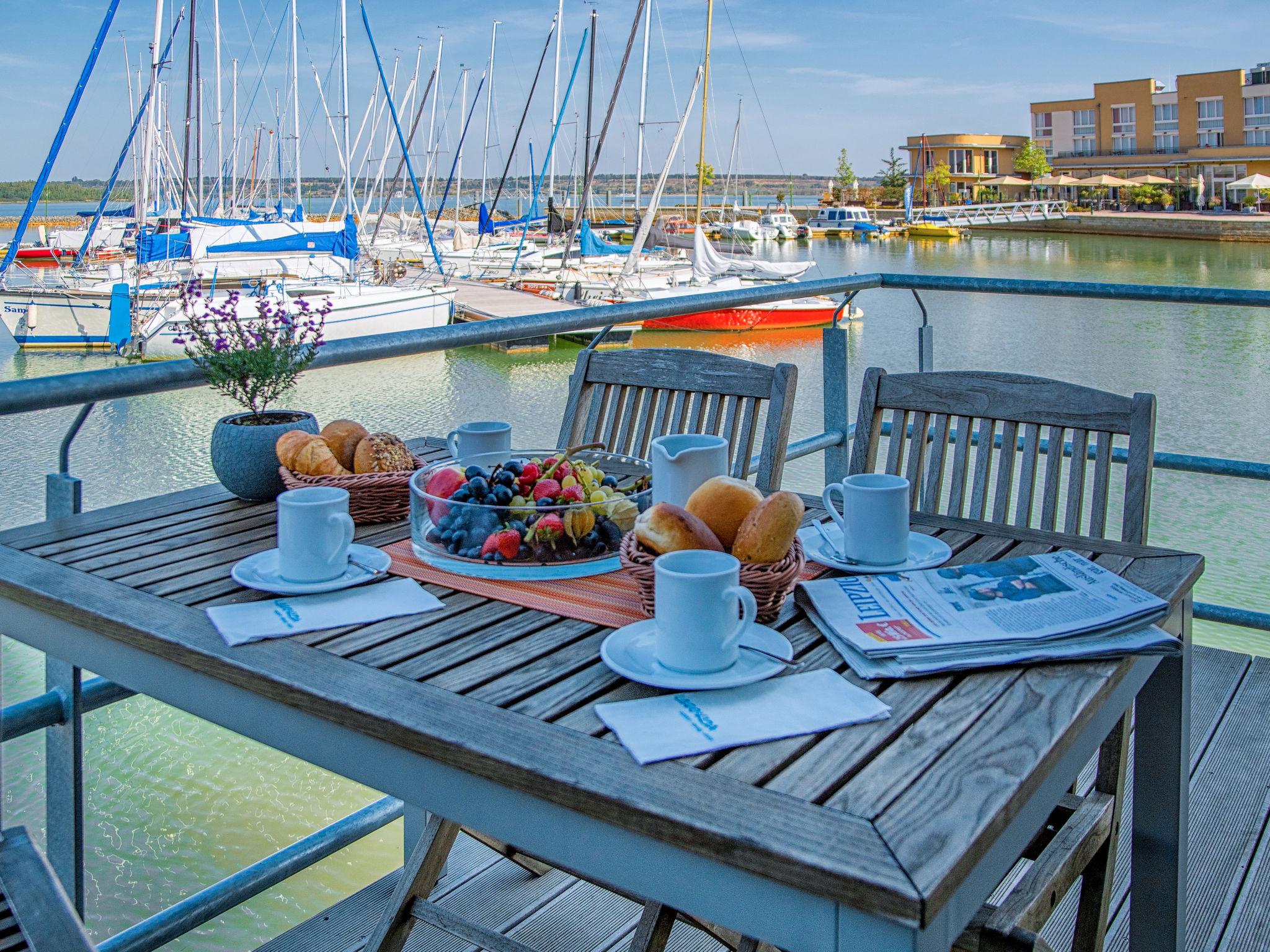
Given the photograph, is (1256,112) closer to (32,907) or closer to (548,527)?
(548,527)

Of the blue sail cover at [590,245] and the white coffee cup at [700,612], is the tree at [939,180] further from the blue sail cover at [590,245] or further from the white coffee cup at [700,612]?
the white coffee cup at [700,612]

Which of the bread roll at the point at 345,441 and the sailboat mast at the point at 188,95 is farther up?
the sailboat mast at the point at 188,95

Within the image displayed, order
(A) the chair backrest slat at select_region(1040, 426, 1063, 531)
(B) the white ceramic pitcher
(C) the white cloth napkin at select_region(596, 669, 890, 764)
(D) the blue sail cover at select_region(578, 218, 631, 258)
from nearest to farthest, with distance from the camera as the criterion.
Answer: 1. (C) the white cloth napkin at select_region(596, 669, 890, 764)
2. (B) the white ceramic pitcher
3. (A) the chair backrest slat at select_region(1040, 426, 1063, 531)
4. (D) the blue sail cover at select_region(578, 218, 631, 258)

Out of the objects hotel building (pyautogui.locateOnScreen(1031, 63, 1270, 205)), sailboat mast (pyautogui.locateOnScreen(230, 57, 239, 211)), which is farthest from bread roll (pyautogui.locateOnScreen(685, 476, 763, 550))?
hotel building (pyautogui.locateOnScreen(1031, 63, 1270, 205))

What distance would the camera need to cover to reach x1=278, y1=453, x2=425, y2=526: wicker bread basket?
1.40 metres

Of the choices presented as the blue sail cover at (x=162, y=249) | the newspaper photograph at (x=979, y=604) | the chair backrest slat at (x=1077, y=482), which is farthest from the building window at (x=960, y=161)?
the newspaper photograph at (x=979, y=604)

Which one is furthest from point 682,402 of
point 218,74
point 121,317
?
point 218,74

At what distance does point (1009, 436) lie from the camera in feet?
5.19

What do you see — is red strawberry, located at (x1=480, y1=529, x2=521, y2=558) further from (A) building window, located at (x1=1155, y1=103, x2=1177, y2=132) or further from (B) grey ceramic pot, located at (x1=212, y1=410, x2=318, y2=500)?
(A) building window, located at (x1=1155, y1=103, x2=1177, y2=132)

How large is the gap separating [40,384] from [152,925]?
75 centimetres

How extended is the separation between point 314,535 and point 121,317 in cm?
1570

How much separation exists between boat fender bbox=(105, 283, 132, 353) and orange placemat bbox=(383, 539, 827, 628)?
15.2 meters

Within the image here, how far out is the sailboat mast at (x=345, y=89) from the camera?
19562mm

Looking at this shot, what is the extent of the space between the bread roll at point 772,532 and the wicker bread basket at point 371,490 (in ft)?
1.75
